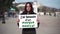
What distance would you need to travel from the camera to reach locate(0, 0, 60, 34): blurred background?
197 centimetres

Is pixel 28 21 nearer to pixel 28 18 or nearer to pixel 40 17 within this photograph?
pixel 28 18

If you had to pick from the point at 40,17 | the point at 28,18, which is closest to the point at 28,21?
the point at 28,18

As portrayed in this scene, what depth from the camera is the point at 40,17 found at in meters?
1.97

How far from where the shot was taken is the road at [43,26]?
6.50 ft

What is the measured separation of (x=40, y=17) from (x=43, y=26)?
0.11 meters

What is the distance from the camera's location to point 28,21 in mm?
1929

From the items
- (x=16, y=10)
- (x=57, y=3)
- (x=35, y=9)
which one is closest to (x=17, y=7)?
(x=16, y=10)

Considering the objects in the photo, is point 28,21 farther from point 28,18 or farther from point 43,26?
point 43,26

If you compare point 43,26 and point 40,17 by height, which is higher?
point 40,17

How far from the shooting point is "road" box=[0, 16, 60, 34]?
1.98m

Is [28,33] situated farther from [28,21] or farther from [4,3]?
[4,3]

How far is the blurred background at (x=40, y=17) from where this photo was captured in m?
1.97

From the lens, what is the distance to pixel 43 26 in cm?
198

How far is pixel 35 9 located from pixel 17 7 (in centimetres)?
21
